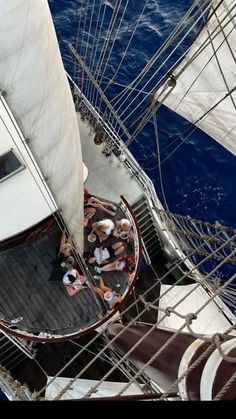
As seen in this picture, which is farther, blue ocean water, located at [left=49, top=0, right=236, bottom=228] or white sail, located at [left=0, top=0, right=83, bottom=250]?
blue ocean water, located at [left=49, top=0, right=236, bottom=228]

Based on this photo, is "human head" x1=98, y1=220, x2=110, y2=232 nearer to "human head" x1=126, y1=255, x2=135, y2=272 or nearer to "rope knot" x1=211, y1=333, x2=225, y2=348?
"human head" x1=126, y1=255, x2=135, y2=272

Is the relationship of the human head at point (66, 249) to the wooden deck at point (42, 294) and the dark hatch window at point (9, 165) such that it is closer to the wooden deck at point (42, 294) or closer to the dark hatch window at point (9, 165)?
the wooden deck at point (42, 294)

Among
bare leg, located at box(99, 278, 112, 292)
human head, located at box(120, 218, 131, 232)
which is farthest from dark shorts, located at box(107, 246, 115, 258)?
bare leg, located at box(99, 278, 112, 292)

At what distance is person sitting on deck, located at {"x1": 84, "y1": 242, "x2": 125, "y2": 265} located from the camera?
14.4 m

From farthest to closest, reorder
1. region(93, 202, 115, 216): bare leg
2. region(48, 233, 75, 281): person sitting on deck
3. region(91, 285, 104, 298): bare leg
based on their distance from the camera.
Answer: region(93, 202, 115, 216): bare leg
region(48, 233, 75, 281): person sitting on deck
region(91, 285, 104, 298): bare leg

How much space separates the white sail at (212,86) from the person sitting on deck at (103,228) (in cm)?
417

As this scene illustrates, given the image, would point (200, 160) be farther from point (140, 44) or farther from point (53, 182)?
point (53, 182)

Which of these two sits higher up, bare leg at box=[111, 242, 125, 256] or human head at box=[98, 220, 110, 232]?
human head at box=[98, 220, 110, 232]

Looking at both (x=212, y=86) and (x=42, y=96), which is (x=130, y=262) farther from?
(x=42, y=96)

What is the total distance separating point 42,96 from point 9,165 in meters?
2.54

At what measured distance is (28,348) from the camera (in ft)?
46.8

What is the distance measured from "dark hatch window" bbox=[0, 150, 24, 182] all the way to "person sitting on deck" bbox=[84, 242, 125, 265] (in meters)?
3.70

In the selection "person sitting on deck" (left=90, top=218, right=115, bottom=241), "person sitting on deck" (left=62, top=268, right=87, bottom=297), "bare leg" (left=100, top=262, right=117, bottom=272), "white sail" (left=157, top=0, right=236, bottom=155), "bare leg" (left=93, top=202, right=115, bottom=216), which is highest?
"white sail" (left=157, top=0, right=236, bottom=155)
